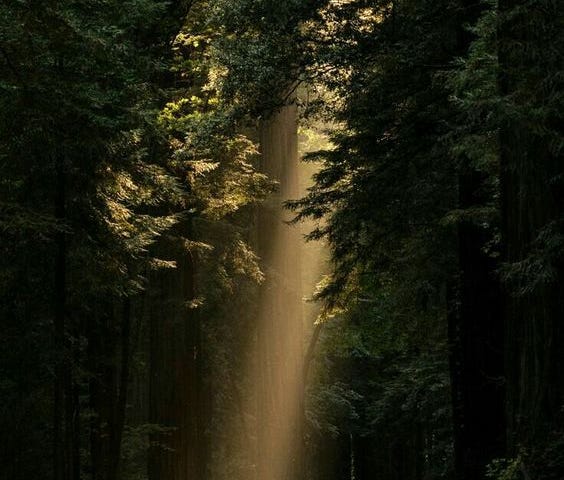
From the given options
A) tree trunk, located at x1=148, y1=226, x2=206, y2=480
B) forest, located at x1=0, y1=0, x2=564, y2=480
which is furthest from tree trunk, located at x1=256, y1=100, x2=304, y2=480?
tree trunk, located at x1=148, y1=226, x2=206, y2=480

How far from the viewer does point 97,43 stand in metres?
9.02

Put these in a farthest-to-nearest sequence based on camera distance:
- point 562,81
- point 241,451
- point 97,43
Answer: point 241,451 < point 97,43 < point 562,81

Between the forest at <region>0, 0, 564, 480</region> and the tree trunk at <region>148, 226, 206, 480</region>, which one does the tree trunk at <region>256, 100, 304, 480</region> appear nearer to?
the forest at <region>0, 0, 564, 480</region>

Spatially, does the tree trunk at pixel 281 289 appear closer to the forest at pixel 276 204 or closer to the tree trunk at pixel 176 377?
the forest at pixel 276 204

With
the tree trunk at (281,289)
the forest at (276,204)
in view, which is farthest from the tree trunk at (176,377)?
the tree trunk at (281,289)

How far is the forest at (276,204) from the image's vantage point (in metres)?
7.16

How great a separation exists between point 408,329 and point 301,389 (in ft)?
8.72

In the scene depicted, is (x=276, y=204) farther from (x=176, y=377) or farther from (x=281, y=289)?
(x=176, y=377)

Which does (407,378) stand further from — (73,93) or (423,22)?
(73,93)

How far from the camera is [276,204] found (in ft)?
56.0

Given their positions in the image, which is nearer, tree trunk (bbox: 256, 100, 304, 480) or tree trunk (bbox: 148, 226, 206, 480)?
tree trunk (bbox: 148, 226, 206, 480)

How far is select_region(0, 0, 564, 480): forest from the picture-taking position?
716cm

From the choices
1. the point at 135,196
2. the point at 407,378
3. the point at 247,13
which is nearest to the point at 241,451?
the point at 407,378

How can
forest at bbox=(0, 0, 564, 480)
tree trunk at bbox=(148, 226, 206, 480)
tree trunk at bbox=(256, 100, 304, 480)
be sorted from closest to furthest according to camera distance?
1. forest at bbox=(0, 0, 564, 480)
2. tree trunk at bbox=(148, 226, 206, 480)
3. tree trunk at bbox=(256, 100, 304, 480)
